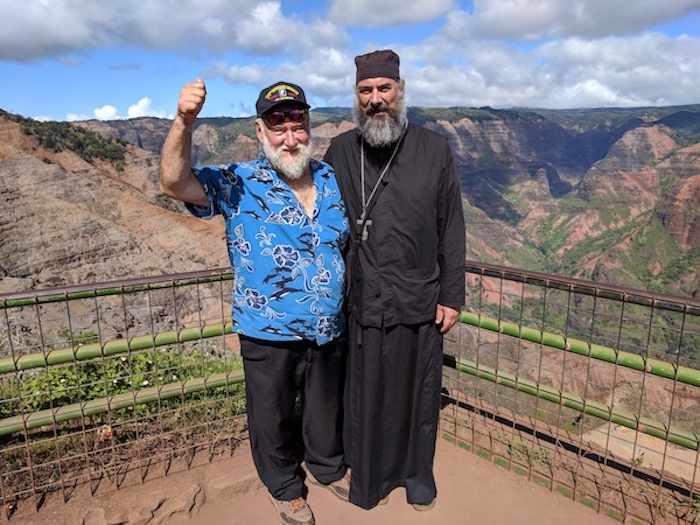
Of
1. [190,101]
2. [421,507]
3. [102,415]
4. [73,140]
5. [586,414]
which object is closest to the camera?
[190,101]

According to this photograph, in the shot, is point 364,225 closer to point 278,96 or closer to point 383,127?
point 383,127

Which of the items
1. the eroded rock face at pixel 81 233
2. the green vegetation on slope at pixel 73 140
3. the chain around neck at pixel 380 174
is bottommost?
the eroded rock face at pixel 81 233

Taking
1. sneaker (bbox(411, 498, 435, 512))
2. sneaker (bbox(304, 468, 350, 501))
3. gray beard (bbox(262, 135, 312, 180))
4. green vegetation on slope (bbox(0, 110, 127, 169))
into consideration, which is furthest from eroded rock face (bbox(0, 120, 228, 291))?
sneaker (bbox(411, 498, 435, 512))

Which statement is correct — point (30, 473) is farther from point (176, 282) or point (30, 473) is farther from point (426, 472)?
point (426, 472)

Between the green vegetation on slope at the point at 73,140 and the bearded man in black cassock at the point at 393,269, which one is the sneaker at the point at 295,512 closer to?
the bearded man in black cassock at the point at 393,269

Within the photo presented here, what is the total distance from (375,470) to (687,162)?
130145 mm

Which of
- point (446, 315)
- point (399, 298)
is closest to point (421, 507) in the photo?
point (446, 315)

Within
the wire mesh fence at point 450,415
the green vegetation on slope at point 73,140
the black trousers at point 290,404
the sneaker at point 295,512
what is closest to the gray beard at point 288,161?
the black trousers at point 290,404

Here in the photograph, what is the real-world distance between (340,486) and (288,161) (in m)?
1.93

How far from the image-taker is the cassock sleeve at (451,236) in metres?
2.71

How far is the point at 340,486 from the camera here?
3094mm

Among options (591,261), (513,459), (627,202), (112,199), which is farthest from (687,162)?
(513,459)

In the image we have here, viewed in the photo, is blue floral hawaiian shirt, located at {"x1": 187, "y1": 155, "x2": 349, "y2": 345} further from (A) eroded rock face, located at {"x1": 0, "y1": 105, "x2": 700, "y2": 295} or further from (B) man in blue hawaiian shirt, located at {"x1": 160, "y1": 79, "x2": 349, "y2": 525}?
(A) eroded rock face, located at {"x1": 0, "y1": 105, "x2": 700, "y2": 295}

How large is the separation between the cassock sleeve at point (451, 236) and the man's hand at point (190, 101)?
1255 millimetres
